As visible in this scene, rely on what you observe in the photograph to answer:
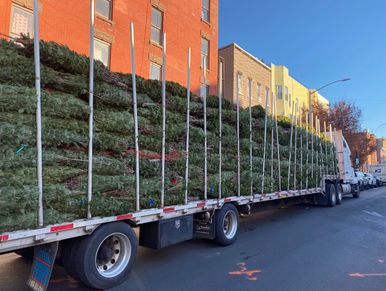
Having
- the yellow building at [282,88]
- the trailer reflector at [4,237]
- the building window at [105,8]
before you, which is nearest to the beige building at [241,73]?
the yellow building at [282,88]

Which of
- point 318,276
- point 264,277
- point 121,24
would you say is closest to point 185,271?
point 264,277

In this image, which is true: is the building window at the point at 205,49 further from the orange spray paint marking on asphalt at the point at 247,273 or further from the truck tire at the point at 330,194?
the orange spray paint marking on asphalt at the point at 247,273

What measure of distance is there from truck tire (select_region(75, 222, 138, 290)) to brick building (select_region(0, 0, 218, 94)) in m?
9.55

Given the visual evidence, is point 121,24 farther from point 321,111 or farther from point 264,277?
point 321,111

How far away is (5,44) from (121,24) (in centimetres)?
1232

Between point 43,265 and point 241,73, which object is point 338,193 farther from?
point 43,265

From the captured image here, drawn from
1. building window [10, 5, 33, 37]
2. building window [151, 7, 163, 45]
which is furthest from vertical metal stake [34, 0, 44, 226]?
building window [151, 7, 163, 45]

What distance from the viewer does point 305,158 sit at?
38.4 ft

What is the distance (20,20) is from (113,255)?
1056 centimetres

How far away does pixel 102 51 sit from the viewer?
14578 mm

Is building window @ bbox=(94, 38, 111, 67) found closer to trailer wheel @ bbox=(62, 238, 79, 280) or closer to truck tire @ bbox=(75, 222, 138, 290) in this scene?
truck tire @ bbox=(75, 222, 138, 290)

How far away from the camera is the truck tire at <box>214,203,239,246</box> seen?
22.6ft

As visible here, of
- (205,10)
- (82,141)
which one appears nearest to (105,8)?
(205,10)

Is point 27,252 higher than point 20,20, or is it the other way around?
point 20,20
